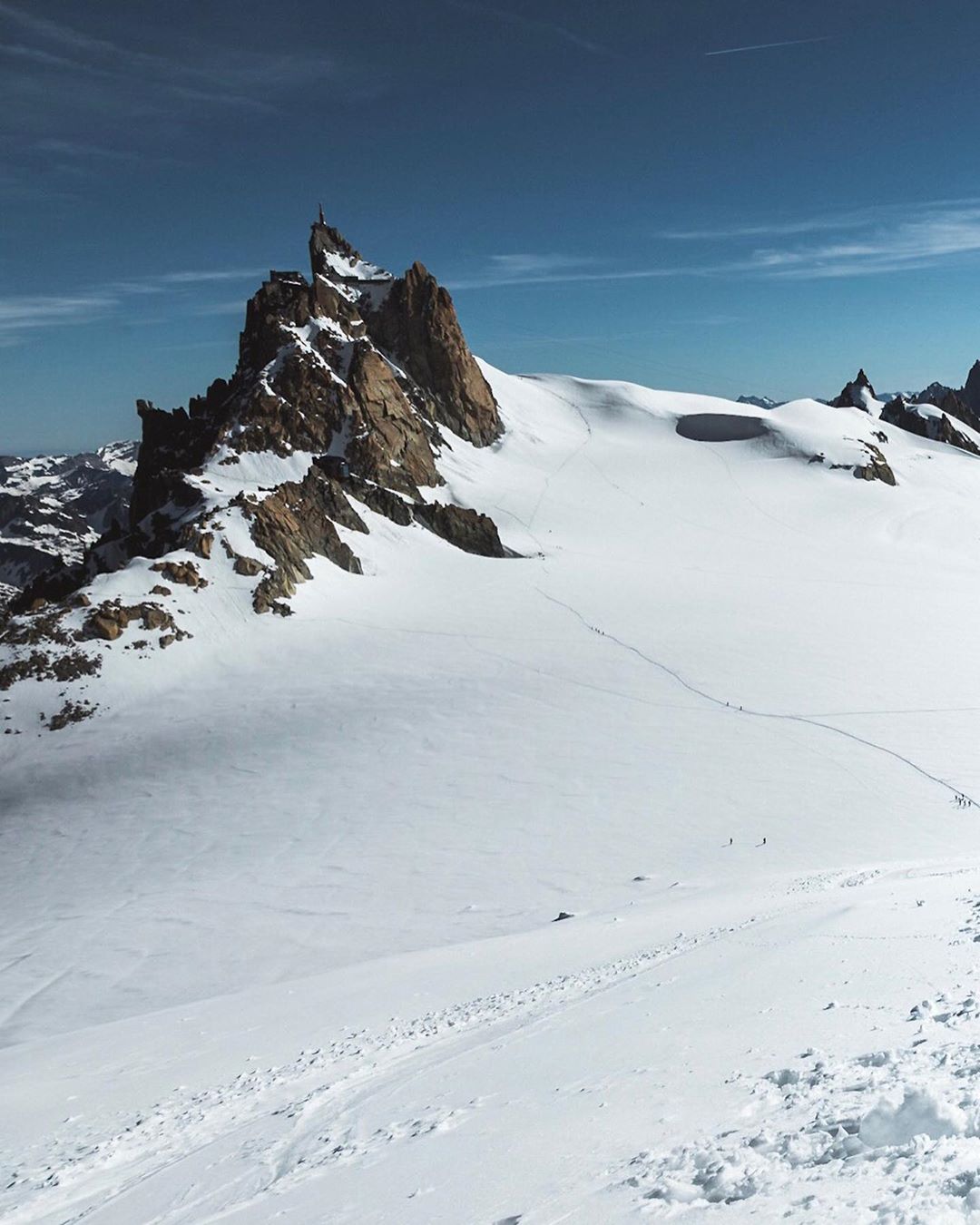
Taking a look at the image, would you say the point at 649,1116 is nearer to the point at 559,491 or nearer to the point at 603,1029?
the point at 603,1029

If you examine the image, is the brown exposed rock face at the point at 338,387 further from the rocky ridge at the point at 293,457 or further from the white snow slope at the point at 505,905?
the white snow slope at the point at 505,905

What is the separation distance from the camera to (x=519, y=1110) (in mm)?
7621

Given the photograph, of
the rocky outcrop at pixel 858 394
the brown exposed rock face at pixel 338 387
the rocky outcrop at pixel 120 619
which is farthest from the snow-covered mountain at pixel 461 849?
the rocky outcrop at pixel 858 394

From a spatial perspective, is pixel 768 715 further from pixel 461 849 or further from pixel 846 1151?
pixel 846 1151

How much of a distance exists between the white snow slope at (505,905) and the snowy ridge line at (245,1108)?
0.06m

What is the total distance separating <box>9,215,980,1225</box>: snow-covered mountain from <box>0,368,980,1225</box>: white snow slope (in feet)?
0.25

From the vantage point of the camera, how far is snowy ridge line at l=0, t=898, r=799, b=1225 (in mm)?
8539

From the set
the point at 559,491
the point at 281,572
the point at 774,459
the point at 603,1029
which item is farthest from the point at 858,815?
the point at 774,459

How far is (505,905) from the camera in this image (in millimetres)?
19234

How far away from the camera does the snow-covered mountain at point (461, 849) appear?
6.88 metres

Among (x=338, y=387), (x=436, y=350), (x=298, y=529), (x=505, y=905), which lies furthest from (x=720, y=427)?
(x=505, y=905)

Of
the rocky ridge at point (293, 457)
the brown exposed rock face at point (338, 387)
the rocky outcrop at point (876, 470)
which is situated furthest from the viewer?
the rocky outcrop at point (876, 470)

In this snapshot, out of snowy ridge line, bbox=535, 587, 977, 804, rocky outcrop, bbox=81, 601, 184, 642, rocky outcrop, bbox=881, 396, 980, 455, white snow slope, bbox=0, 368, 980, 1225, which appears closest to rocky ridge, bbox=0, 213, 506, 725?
rocky outcrop, bbox=81, 601, 184, 642

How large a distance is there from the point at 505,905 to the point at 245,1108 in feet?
33.0
